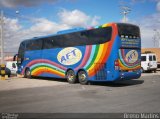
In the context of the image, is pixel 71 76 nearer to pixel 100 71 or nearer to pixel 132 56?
pixel 100 71

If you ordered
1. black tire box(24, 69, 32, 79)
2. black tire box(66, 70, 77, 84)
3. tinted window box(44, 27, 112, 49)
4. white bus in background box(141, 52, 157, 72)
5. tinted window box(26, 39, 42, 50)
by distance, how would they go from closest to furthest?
tinted window box(44, 27, 112, 49)
black tire box(66, 70, 77, 84)
tinted window box(26, 39, 42, 50)
black tire box(24, 69, 32, 79)
white bus in background box(141, 52, 157, 72)

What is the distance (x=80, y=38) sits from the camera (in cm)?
1923

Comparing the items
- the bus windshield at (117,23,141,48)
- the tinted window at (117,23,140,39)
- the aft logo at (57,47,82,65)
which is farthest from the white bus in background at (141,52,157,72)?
the tinted window at (117,23,140,39)

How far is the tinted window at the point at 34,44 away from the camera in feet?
79.9

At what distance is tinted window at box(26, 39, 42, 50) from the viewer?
79.9ft

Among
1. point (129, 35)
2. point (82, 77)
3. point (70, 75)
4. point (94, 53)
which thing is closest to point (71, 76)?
point (70, 75)

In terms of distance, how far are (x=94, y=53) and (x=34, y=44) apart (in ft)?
28.7

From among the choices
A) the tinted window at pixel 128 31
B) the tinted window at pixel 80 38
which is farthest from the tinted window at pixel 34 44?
the tinted window at pixel 128 31

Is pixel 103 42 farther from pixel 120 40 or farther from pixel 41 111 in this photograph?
pixel 41 111

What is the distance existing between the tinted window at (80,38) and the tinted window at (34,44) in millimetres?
A: 1091

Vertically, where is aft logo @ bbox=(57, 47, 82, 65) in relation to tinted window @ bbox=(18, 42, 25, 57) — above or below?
below

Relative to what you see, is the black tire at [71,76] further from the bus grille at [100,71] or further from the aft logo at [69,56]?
the bus grille at [100,71]

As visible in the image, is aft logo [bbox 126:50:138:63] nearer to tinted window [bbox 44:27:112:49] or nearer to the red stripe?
tinted window [bbox 44:27:112:49]

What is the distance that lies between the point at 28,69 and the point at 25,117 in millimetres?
18025
